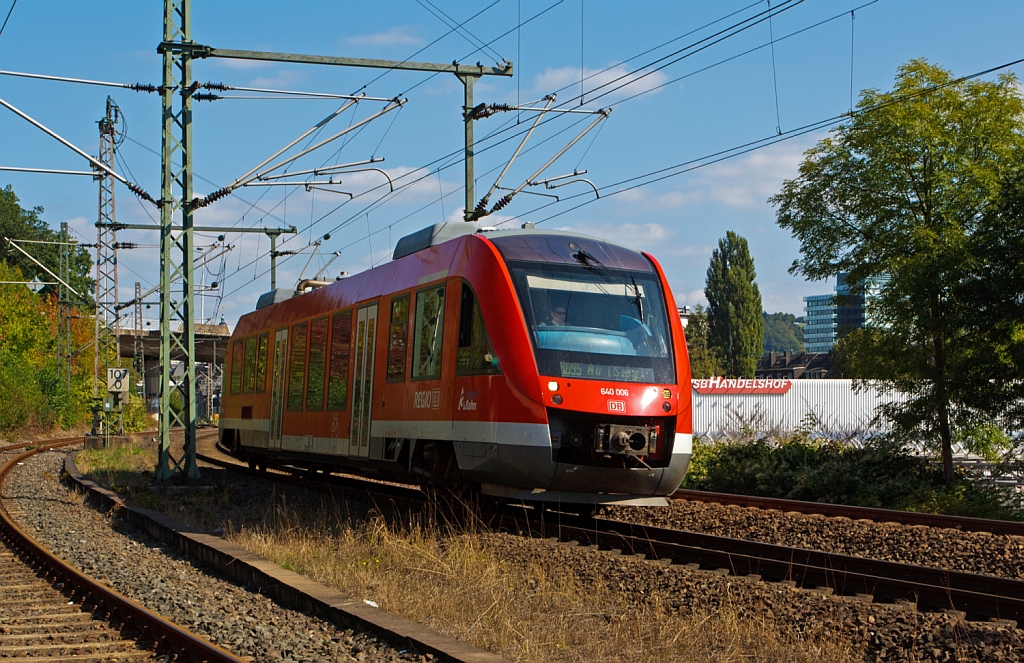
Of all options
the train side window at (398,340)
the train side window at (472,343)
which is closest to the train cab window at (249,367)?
the train side window at (398,340)

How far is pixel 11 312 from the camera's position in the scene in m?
59.2

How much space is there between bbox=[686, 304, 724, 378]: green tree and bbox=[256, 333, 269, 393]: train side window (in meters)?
49.2

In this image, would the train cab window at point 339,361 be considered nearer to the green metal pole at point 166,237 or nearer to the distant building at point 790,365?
the green metal pole at point 166,237

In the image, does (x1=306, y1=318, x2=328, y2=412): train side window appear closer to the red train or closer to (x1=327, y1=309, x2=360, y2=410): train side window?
(x1=327, y1=309, x2=360, y2=410): train side window

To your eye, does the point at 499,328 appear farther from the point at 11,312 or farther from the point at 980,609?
the point at 11,312

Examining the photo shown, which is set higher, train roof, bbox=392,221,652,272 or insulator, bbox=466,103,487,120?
insulator, bbox=466,103,487,120

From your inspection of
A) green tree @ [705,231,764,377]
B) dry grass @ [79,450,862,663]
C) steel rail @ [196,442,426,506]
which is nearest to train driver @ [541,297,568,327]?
dry grass @ [79,450,862,663]

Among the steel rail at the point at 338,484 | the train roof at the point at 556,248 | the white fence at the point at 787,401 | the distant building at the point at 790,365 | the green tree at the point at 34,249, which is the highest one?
the green tree at the point at 34,249

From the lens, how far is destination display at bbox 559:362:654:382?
435 inches

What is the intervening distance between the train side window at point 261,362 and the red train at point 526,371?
6.40 meters

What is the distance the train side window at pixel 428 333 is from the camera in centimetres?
1253

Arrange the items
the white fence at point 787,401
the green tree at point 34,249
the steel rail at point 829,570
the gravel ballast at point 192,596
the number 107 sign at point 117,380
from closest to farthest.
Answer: the gravel ballast at point 192,596, the steel rail at point 829,570, the number 107 sign at point 117,380, the white fence at point 787,401, the green tree at point 34,249

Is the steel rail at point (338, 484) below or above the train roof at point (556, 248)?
below

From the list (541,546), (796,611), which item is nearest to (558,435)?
(541,546)
